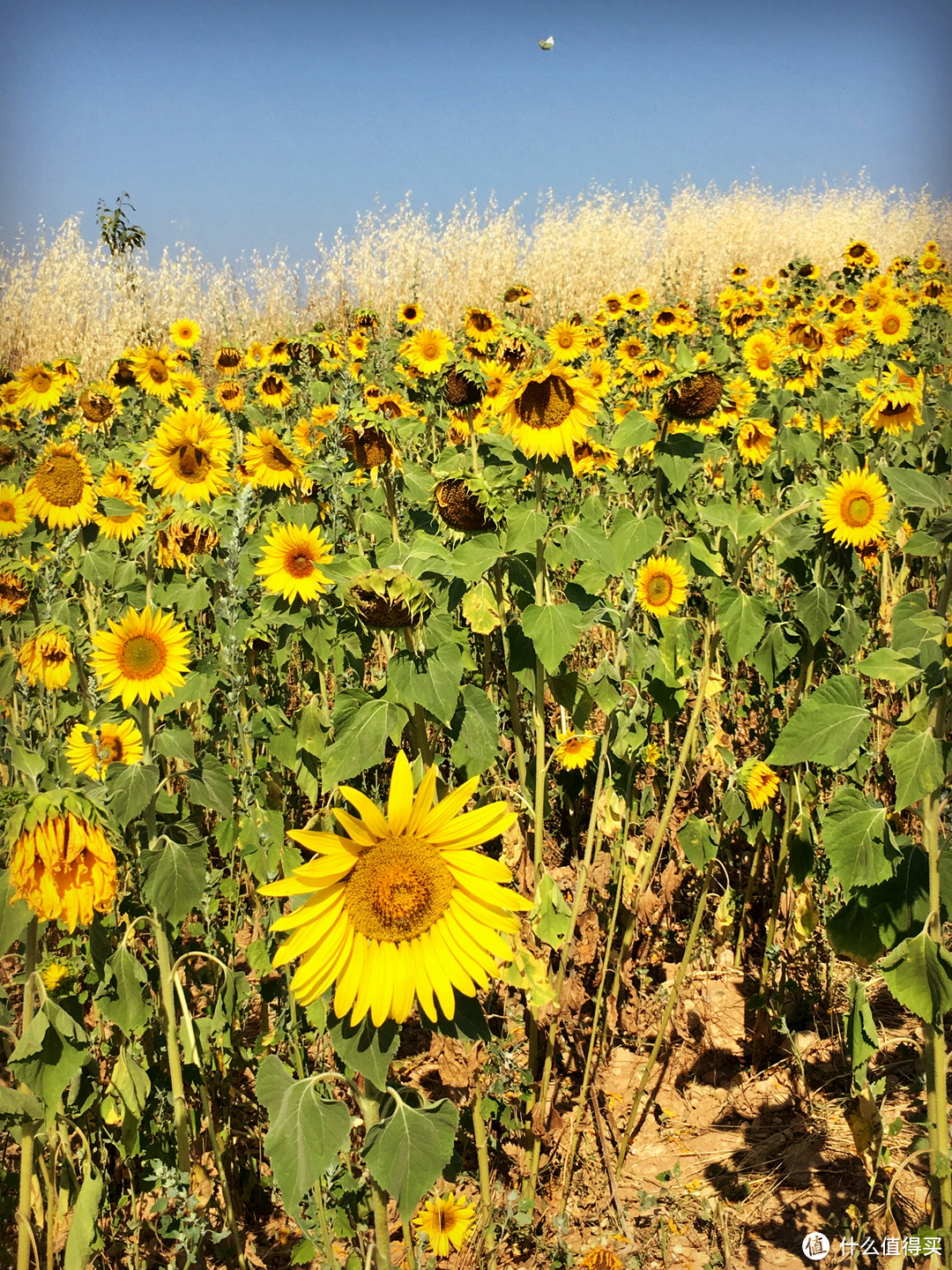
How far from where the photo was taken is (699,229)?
15875 millimetres

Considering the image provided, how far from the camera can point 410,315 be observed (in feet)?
26.8

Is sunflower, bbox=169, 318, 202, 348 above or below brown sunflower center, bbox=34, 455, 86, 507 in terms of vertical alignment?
above

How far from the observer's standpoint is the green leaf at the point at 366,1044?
1261mm

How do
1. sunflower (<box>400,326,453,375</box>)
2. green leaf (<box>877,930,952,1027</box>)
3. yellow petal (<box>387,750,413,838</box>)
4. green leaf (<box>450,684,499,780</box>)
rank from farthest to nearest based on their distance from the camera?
sunflower (<box>400,326,453,375</box>)
green leaf (<box>450,684,499,780</box>)
green leaf (<box>877,930,952,1027</box>)
yellow petal (<box>387,750,413,838</box>)

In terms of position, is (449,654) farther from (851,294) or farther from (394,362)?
(851,294)

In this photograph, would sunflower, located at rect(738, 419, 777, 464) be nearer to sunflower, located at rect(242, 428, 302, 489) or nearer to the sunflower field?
the sunflower field

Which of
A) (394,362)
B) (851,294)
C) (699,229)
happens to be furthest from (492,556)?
(699,229)

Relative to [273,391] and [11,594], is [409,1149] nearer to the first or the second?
[11,594]

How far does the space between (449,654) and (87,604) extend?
117 inches

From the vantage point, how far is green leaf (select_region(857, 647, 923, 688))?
5.09 feet

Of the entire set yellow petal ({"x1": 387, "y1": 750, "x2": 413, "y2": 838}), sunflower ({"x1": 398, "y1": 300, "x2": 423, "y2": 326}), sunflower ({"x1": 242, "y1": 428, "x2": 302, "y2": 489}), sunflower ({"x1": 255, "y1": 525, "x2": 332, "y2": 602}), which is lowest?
yellow petal ({"x1": 387, "y1": 750, "x2": 413, "y2": 838})

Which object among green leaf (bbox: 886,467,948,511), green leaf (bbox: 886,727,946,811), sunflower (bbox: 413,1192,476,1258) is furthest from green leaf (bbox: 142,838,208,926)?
green leaf (bbox: 886,467,948,511)

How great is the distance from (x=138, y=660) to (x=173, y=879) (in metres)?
0.58

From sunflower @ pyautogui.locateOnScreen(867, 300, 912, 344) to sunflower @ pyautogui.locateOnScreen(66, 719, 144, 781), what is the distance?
7032mm
